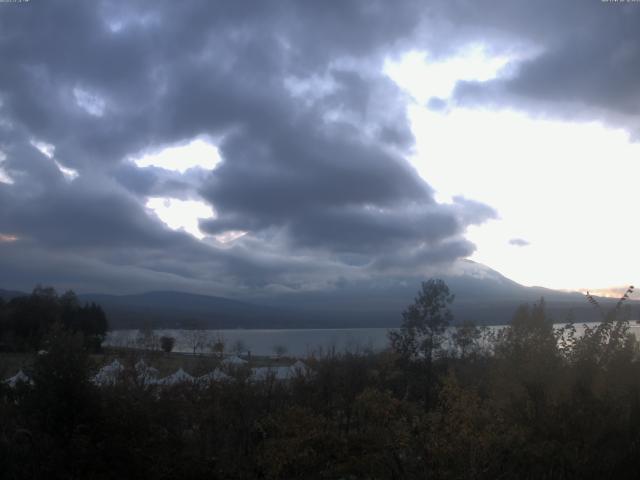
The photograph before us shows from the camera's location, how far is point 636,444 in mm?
8578

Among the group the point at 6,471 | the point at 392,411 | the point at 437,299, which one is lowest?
the point at 6,471

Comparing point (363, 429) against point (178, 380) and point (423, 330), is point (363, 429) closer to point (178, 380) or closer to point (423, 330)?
point (178, 380)

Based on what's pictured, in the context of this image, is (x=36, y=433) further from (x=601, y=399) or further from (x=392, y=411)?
(x=601, y=399)

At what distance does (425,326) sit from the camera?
2964 cm

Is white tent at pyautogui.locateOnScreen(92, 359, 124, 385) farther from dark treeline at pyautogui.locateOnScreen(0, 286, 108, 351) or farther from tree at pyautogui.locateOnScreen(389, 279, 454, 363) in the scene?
dark treeline at pyautogui.locateOnScreen(0, 286, 108, 351)

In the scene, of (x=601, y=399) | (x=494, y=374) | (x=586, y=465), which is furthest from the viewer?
(x=494, y=374)

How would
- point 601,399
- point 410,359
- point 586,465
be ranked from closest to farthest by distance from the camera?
point 586,465
point 601,399
point 410,359

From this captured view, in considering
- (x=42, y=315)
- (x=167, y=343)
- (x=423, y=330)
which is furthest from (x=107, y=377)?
(x=167, y=343)

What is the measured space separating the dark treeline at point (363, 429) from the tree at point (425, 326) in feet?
56.6

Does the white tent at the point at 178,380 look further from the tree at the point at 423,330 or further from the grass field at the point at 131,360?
the tree at the point at 423,330

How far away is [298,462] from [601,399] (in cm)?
471

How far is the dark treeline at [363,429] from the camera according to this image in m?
8.04

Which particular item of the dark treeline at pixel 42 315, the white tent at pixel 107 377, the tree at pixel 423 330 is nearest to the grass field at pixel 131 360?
the white tent at pixel 107 377

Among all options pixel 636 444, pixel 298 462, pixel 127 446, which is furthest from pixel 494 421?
pixel 127 446
